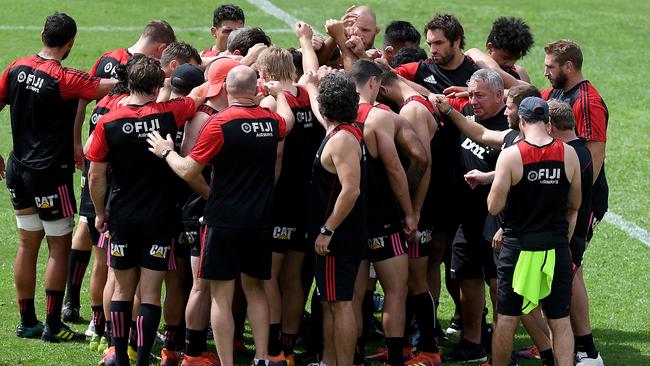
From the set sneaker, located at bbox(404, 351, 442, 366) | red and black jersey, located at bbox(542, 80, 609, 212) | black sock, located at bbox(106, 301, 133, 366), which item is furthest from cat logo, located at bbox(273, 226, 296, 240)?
red and black jersey, located at bbox(542, 80, 609, 212)

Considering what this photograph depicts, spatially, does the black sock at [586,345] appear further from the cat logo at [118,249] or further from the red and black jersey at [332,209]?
the cat logo at [118,249]

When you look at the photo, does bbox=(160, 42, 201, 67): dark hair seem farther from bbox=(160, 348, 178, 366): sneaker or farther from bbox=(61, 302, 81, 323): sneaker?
bbox=(61, 302, 81, 323): sneaker

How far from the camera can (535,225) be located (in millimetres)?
8258

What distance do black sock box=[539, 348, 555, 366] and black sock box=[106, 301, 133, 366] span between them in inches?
126

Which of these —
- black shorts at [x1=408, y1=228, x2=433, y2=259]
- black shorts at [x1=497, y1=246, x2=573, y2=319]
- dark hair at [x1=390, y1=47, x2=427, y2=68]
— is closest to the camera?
black shorts at [x1=497, y1=246, x2=573, y2=319]

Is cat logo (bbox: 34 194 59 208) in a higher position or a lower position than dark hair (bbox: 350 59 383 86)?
lower

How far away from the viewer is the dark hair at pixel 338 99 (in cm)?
827

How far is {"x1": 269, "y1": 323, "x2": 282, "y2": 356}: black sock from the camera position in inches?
355

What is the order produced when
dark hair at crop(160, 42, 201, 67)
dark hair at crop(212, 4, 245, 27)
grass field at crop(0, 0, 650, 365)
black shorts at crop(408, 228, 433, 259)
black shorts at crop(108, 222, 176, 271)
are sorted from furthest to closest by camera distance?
dark hair at crop(212, 4, 245, 27)
grass field at crop(0, 0, 650, 365)
dark hair at crop(160, 42, 201, 67)
black shorts at crop(408, 228, 433, 259)
black shorts at crop(108, 222, 176, 271)

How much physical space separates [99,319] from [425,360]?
2.79 metres

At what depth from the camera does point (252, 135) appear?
27.0ft

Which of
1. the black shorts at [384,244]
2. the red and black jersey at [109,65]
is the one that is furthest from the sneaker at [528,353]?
the red and black jersey at [109,65]

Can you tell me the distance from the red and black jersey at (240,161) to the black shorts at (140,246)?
0.47m

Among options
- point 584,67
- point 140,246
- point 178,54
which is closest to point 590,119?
point 178,54
